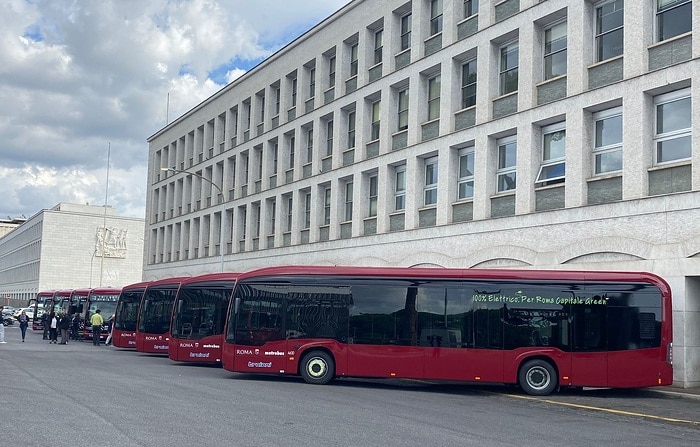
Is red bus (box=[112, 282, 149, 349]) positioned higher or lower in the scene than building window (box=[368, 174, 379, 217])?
lower

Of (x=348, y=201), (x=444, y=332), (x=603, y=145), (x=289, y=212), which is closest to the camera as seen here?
(x=444, y=332)

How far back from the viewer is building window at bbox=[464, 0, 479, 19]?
3003 centimetres

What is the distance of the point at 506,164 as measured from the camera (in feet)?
92.1

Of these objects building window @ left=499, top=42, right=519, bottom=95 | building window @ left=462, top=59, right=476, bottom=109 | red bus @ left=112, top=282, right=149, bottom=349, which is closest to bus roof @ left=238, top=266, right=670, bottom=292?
building window @ left=499, top=42, right=519, bottom=95

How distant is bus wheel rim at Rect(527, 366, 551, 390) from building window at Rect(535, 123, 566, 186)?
7.81 meters

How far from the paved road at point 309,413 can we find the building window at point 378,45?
57.0ft

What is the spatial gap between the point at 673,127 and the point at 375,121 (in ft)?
50.6

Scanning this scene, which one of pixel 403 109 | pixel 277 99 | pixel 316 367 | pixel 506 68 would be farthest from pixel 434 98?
pixel 277 99

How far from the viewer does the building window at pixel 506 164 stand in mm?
27688

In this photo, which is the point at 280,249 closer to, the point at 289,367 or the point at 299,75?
the point at 299,75

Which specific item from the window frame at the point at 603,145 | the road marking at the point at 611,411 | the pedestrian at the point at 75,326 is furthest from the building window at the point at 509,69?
the pedestrian at the point at 75,326

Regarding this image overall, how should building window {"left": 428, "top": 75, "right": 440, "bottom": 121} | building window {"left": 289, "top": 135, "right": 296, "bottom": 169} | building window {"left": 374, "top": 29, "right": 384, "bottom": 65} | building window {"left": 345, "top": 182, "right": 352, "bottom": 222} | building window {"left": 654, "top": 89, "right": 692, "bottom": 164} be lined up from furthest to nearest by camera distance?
1. building window {"left": 289, "top": 135, "right": 296, "bottom": 169}
2. building window {"left": 345, "top": 182, "right": 352, "bottom": 222}
3. building window {"left": 374, "top": 29, "right": 384, "bottom": 65}
4. building window {"left": 428, "top": 75, "right": 440, "bottom": 121}
5. building window {"left": 654, "top": 89, "right": 692, "bottom": 164}

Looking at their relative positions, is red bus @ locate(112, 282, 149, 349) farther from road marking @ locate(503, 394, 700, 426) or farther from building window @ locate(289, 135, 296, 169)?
road marking @ locate(503, 394, 700, 426)

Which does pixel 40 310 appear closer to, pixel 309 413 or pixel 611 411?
pixel 309 413
